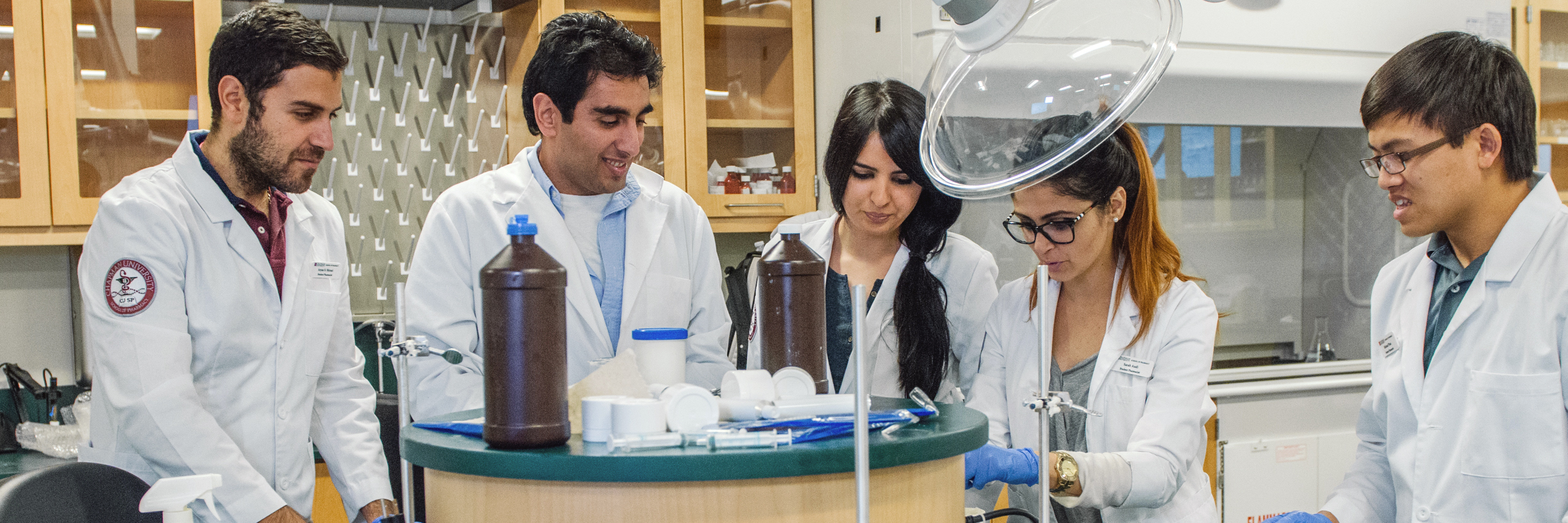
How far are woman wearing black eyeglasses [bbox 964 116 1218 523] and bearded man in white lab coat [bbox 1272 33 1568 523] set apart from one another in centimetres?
20

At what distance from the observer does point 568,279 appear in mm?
1701

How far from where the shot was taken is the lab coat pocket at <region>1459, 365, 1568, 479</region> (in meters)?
1.40

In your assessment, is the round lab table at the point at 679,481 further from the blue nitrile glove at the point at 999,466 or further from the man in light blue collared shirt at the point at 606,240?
the man in light blue collared shirt at the point at 606,240

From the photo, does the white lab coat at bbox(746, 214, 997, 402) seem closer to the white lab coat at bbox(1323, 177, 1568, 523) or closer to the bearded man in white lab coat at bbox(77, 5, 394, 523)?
the white lab coat at bbox(1323, 177, 1568, 523)

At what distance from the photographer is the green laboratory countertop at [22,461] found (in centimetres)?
225

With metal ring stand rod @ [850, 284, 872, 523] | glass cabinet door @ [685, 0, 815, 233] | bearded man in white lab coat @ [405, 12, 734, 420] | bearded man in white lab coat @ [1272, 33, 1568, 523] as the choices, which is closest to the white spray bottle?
bearded man in white lab coat @ [405, 12, 734, 420]

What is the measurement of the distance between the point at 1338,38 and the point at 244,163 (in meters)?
2.58

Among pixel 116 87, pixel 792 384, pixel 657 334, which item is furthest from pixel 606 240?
pixel 116 87

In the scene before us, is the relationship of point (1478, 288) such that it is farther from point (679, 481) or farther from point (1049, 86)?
point (679, 481)

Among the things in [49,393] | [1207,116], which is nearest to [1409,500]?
[1207,116]

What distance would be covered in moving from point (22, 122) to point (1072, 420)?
230 centimetres

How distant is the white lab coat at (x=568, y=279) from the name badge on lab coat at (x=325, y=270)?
5.5 inches

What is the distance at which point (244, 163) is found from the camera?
1.74 metres

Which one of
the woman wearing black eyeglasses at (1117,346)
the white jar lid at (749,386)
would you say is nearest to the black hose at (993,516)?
the woman wearing black eyeglasses at (1117,346)
